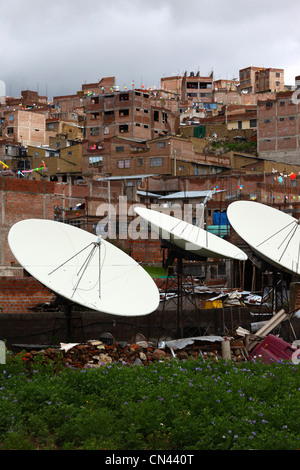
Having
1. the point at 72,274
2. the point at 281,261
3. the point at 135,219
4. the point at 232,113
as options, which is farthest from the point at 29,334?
the point at 232,113

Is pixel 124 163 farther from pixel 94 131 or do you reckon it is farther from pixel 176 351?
pixel 176 351

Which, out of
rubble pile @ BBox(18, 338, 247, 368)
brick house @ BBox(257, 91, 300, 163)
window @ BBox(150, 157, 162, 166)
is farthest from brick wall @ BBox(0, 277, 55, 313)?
brick house @ BBox(257, 91, 300, 163)

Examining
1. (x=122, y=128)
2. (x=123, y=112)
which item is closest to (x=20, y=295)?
(x=122, y=128)

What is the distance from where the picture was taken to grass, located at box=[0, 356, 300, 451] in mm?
8219

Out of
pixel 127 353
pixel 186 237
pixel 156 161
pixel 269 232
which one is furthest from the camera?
pixel 156 161

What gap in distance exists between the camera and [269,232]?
1981 cm

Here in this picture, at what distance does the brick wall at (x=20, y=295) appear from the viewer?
75.4 feet

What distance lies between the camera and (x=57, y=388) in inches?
412

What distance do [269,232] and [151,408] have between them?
37.9ft

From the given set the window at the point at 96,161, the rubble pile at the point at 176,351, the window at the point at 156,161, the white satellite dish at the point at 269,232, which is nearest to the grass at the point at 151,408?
the rubble pile at the point at 176,351

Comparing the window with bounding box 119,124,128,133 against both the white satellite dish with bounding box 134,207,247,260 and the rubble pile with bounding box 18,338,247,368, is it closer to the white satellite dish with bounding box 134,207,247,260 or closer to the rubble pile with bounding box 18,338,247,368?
the white satellite dish with bounding box 134,207,247,260

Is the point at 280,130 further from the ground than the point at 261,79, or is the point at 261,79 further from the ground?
the point at 261,79
